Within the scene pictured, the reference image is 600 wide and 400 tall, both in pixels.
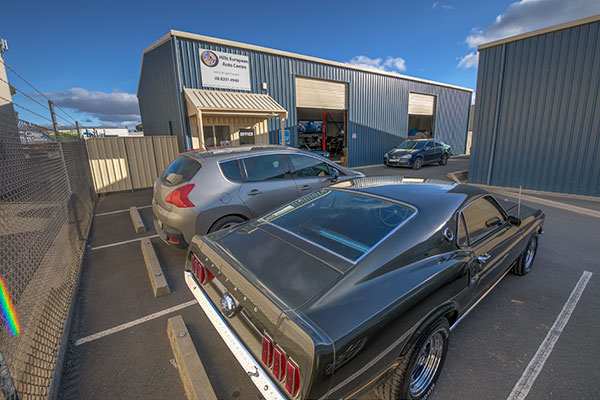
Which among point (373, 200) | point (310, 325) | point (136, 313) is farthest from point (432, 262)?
point (136, 313)

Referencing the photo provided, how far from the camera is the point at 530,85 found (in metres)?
8.42

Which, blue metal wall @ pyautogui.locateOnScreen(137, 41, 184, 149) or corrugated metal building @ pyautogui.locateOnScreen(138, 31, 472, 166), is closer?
corrugated metal building @ pyautogui.locateOnScreen(138, 31, 472, 166)

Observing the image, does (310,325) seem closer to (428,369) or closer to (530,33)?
(428,369)

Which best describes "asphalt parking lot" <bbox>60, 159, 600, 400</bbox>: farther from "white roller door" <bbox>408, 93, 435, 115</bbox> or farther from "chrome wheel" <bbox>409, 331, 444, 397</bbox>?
"white roller door" <bbox>408, 93, 435, 115</bbox>

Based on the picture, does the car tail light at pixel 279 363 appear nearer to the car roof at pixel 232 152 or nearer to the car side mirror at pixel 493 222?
the car side mirror at pixel 493 222

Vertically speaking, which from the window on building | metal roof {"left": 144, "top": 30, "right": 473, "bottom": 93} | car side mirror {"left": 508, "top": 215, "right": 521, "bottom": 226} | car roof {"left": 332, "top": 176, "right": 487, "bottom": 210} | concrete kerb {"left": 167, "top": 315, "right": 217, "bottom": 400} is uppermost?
metal roof {"left": 144, "top": 30, "right": 473, "bottom": 93}

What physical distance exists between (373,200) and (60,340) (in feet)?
10.2

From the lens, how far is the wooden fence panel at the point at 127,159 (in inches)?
349

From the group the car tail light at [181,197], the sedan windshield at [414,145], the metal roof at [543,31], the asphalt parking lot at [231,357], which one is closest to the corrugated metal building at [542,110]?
the metal roof at [543,31]

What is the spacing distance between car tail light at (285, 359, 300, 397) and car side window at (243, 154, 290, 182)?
3122 mm

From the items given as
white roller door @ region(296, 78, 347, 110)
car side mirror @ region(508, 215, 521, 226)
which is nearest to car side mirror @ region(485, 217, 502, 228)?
car side mirror @ region(508, 215, 521, 226)

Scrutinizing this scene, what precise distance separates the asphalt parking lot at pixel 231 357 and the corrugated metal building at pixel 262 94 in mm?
6603

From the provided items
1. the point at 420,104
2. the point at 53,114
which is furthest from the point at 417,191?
the point at 420,104

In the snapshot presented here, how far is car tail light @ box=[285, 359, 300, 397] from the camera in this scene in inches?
50.9
